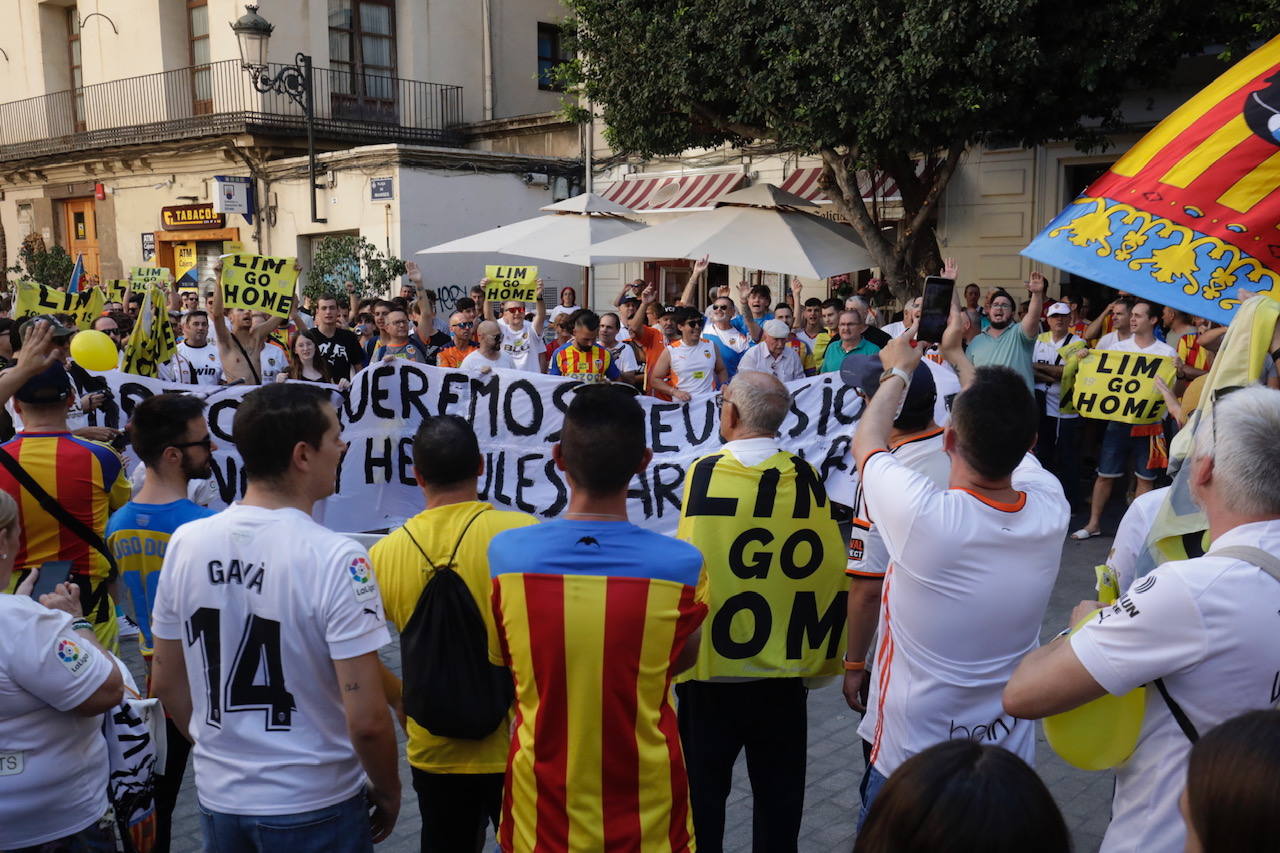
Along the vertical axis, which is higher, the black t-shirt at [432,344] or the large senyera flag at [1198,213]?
the large senyera flag at [1198,213]

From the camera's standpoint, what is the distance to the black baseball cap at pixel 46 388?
414cm

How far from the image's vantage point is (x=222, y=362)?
862 cm

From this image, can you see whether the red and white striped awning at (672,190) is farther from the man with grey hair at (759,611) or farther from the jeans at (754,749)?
the jeans at (754,749)

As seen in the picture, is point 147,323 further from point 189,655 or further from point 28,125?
point 28,125

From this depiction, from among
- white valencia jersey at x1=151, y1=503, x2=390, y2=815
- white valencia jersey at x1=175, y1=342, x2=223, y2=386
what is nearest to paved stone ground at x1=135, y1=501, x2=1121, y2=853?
white valencia jersey at x1=151, y1=503, x2=390, y2=815

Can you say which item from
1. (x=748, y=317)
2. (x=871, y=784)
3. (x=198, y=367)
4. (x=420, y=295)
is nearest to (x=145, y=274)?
(x=420, y=295)

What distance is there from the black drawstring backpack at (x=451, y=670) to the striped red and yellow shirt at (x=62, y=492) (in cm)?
176

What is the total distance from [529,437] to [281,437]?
4363 millimetres

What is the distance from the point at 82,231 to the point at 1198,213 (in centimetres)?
2794

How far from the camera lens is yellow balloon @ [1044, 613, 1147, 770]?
214 centimetres

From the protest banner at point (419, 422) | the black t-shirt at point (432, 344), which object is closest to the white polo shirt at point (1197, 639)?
the protest banner at point (419, 422)

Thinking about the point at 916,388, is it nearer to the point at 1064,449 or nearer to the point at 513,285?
the point at 1064,449

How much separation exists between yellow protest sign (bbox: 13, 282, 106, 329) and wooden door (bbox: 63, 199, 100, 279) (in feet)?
59.3

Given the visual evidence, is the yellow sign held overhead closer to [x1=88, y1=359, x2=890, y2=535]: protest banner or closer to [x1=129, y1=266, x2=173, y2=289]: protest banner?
[x1=129, y1=266, x2=173, y2=289]: protest banner
